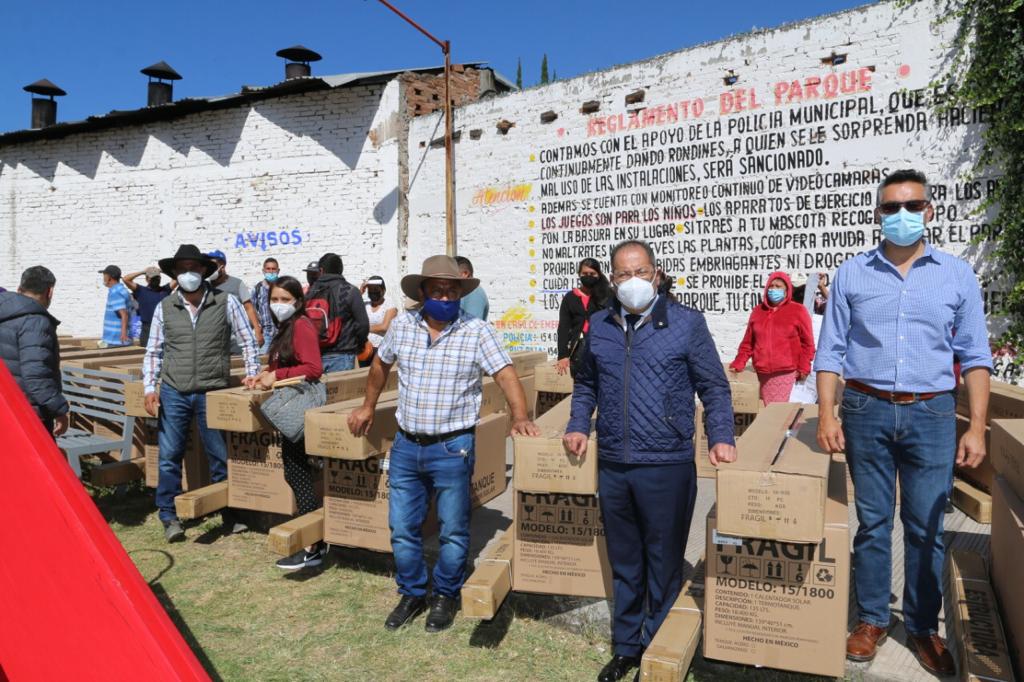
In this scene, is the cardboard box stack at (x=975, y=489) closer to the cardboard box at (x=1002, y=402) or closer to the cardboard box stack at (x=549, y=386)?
the cardboard box at (x=1002, y=402)

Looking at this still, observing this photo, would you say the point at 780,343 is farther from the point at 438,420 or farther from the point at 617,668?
the point at 617,668

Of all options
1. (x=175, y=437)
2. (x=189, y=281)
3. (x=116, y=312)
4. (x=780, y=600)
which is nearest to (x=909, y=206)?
(x=780, y=600)

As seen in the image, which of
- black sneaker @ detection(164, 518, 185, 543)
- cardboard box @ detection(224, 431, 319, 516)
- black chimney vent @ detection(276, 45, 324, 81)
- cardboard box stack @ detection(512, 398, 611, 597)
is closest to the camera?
cardboard box stack @ detection(512, 398, 611, 597)

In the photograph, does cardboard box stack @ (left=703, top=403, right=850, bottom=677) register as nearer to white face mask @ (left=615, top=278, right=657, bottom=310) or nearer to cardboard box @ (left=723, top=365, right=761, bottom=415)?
white face mask @ (left=615, top=278, right=657, bottom=310)

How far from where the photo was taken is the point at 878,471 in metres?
3.17

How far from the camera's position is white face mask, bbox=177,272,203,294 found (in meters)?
5.30

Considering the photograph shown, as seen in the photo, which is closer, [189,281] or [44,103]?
[189,281]

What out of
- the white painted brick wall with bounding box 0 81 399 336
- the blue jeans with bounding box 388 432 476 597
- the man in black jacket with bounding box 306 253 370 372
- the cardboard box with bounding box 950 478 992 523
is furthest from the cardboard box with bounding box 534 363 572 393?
the white painted brick wall with bounding box 0 81 399 336

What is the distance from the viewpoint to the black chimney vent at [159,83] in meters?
17.5

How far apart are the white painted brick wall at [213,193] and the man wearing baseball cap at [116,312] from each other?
11.1ft

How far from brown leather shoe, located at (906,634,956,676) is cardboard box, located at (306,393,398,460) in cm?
283

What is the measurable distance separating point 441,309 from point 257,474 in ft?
7.42

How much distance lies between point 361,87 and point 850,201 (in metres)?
8.13

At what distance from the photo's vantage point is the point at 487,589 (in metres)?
3.58
